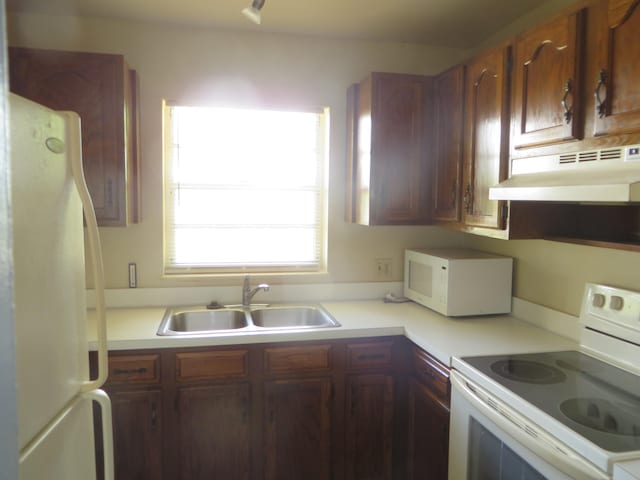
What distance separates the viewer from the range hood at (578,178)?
1336 mm

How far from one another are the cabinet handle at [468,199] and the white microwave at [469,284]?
11.3 inches

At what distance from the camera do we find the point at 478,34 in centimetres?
276

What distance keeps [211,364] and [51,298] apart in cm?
117

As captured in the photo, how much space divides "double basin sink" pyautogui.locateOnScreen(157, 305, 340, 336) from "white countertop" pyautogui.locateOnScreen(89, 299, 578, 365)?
9 cm

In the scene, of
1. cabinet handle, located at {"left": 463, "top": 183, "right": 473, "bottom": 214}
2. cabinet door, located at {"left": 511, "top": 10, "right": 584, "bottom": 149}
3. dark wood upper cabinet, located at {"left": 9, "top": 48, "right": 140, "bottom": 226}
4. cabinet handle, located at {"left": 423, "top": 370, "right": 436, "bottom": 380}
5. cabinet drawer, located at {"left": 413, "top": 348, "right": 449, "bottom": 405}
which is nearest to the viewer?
cabinet door, located at {"left": 511, "top": 10, "right": 584, "bottom": 149}

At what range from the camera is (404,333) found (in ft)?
7.73

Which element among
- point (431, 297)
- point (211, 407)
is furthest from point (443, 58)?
point (211, 407)

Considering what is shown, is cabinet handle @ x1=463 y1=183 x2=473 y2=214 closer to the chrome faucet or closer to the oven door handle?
the oven door handle

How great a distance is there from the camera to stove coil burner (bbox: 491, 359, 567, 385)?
169 cm

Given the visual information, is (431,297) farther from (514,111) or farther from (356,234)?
(514,111)

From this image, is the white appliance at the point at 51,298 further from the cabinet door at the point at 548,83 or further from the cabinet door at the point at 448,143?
the cabinet door at the point at 448,143

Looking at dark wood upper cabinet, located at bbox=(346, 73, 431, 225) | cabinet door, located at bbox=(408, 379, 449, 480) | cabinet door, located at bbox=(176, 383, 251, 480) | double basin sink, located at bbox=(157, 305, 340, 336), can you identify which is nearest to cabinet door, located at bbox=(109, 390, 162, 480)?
cabinet door, located at bbox=(176, 383, 251, 480)

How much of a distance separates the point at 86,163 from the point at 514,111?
1979 millimetres

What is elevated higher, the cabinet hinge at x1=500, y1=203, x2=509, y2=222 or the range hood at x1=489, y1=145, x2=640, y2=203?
the range hood at x1=489, y1=145, x2=640, y2=203
